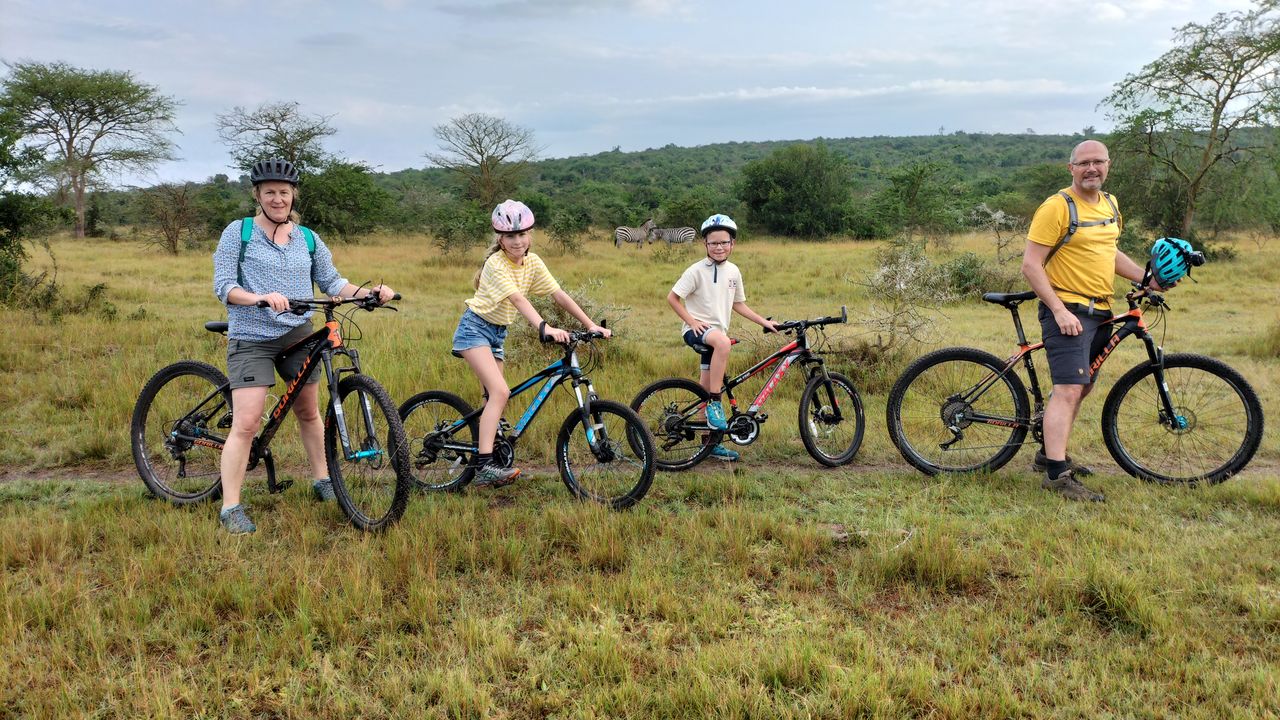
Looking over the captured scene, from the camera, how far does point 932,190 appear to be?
33.1 meters

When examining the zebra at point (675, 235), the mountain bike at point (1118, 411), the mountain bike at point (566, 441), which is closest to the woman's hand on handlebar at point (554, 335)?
the mountain bike at point (566, 441)

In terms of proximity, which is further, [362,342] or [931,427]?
[362,342]

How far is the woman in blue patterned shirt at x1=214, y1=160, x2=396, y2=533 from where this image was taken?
4.17 metres

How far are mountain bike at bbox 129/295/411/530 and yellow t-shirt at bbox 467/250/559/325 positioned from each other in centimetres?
67

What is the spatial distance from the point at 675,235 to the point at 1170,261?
28938mm

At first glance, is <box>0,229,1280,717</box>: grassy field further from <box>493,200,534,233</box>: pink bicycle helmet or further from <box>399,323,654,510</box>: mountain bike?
<box>493,200,534,233</box>: pink bicycle helmet

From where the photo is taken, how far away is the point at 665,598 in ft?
11.1

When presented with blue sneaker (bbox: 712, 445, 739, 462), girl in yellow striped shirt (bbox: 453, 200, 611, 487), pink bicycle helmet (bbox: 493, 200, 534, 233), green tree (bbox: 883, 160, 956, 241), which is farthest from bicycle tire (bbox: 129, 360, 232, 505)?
green tree (bbox: 883, 160, 956, 241)

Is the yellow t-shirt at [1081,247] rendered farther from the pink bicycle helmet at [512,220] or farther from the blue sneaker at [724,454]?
the pink bicycle helmet at [512,220]

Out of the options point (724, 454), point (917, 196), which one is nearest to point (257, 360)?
point (724, 454)

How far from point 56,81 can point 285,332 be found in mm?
43141

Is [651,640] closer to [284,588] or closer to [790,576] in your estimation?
[790,576]

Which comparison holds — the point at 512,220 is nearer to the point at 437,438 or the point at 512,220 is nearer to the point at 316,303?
the point at 316,303

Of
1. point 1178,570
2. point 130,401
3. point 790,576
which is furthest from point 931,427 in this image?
point 130,401
